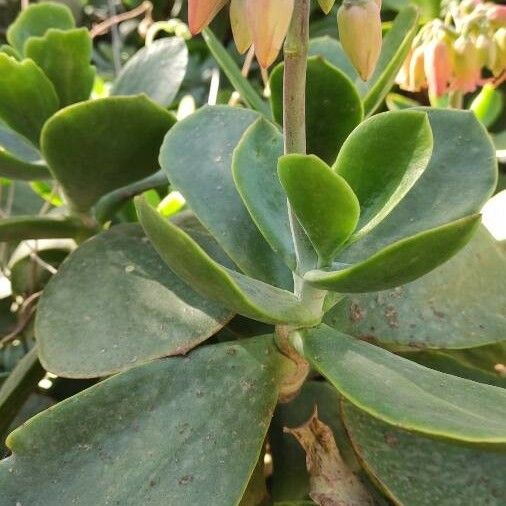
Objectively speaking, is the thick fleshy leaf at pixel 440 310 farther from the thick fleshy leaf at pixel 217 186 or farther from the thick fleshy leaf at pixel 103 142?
the thick fleshy leaf at pixel 103 142

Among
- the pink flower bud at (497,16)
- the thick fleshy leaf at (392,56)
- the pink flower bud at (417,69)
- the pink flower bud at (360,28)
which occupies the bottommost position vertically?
the pink flower bud at (417,69)

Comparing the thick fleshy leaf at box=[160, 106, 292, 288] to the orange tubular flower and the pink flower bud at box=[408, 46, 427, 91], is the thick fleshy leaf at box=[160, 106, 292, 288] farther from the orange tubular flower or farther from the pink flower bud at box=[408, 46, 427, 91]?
the pink flower bud at box=[408, 46, 427, 91]

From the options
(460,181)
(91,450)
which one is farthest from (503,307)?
(91,450)

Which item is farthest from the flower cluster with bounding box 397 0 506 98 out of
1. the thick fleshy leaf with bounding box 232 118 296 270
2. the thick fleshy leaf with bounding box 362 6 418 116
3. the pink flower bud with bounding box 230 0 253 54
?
the pink flower bud with bounding box 230 0 253 54

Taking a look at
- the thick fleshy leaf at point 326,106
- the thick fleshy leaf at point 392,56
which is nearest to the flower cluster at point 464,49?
the thick fleshy leaf at point 392,56

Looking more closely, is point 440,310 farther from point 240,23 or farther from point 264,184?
point 240,23

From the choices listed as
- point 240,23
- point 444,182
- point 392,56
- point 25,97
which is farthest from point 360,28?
point 25,97
